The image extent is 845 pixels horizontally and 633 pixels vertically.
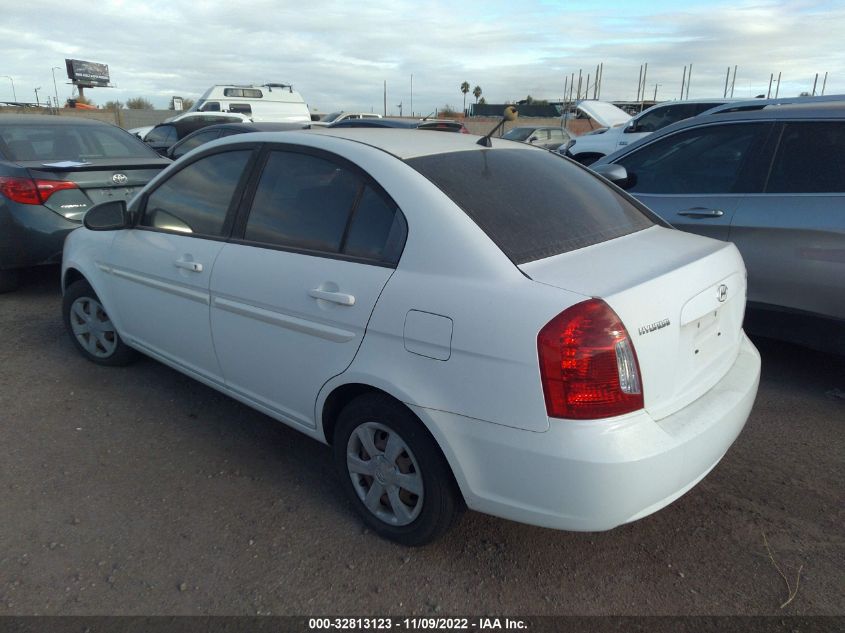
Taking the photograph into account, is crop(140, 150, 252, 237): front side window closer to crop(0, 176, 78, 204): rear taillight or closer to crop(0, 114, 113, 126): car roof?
crop(0, 176, 78, 204): rear taillight

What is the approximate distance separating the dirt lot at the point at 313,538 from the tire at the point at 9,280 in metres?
2.80

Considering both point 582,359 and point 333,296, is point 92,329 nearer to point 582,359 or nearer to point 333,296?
point 333,296

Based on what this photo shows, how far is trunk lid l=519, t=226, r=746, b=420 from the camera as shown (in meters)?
2.14

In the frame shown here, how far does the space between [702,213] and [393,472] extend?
2.80 metres

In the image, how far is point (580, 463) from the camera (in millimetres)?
2035

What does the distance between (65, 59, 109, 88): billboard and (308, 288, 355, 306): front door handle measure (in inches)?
2242

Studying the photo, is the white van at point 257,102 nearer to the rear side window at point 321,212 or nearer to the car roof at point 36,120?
the car roof at point 36,120

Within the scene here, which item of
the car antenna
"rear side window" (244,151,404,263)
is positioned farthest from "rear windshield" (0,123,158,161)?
the car antenna

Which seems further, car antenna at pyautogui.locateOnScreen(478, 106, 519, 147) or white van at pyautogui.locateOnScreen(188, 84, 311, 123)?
white van at pyautogui.locateOnScreen(188, 84, 311, 123)

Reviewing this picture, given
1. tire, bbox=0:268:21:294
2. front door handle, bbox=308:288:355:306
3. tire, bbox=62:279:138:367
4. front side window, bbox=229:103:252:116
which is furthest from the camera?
front side window, bbox=229:103:252:116

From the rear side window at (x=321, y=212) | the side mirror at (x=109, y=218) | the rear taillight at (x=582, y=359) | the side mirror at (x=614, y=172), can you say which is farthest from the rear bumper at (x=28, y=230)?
the rear taillight at (x=582, y=359)

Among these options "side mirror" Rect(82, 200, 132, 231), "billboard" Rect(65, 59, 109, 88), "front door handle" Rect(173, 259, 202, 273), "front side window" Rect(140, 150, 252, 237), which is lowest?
"front door handle" Rect(173, 259, 202, 273)

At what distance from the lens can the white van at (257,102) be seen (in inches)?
717

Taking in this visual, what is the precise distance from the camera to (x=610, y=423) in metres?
2.07
